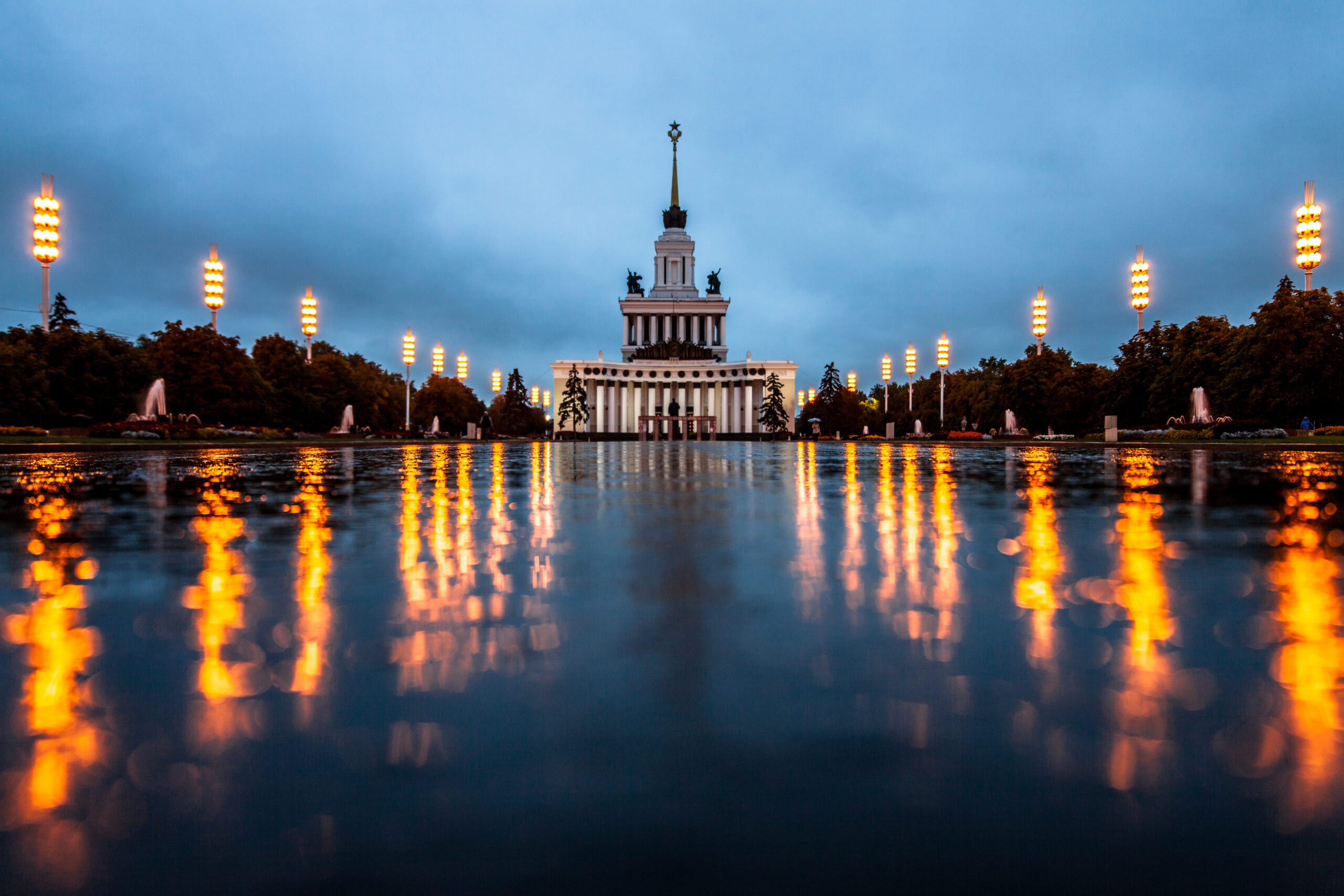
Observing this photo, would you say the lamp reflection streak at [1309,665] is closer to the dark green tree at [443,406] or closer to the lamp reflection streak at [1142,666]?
the lamp reflection streak at [1142,666]

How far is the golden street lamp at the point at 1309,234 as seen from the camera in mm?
46406

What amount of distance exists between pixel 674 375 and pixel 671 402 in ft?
14.0

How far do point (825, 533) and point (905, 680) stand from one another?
399 centimetres

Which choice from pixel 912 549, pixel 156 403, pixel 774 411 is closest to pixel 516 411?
pixel 774 411

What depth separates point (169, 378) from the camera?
47031 mm

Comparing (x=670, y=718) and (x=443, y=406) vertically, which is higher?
(x=443, y=406)

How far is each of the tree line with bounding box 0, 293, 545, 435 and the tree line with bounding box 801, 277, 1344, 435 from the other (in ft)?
185

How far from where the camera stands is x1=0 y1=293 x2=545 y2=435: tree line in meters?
40.8

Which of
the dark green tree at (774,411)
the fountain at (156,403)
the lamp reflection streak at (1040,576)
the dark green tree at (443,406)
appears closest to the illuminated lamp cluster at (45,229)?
the fountain at (156,403)

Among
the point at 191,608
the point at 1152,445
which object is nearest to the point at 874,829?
the point at 191,608

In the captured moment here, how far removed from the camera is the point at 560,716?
2.38 metres

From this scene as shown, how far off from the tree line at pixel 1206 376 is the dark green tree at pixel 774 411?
2774 cm

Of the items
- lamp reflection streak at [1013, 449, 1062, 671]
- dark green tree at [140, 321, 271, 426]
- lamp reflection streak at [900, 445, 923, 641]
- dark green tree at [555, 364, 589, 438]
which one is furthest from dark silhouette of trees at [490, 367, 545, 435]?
lamp reflection streak at [1013, 449, 1062, 671]

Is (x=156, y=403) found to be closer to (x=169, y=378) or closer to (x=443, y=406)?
(x=169, y=378)
